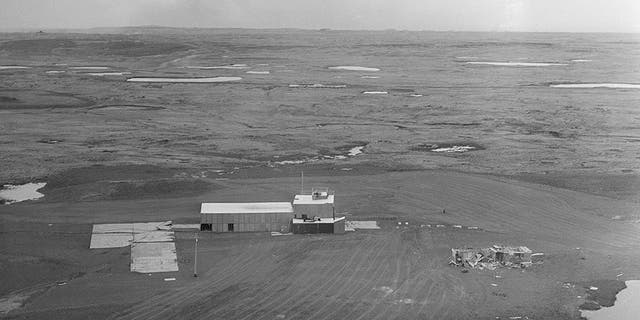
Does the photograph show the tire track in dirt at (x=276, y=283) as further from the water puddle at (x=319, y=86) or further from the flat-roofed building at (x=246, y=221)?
the water puddle at (x=319, y=86)

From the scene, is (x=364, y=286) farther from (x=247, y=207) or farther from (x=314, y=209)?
(x=247, y=207)

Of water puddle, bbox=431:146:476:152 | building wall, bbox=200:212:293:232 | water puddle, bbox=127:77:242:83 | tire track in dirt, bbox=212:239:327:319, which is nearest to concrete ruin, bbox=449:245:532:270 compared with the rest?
tire track in dirt, bbox=212:239:327:319

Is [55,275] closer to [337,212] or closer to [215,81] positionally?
[337,212]

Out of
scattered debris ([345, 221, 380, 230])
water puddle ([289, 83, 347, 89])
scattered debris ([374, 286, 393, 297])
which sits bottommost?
scattered debris ([345, 221, 380, 230])

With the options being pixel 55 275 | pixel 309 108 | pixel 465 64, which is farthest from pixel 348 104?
pixel 465 64

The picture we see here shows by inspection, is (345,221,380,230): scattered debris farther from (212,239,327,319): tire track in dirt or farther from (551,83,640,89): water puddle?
(551,83,640,89): water puddle

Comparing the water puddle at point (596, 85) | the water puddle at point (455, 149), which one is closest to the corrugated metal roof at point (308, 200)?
the water puddle at point (455, 149)

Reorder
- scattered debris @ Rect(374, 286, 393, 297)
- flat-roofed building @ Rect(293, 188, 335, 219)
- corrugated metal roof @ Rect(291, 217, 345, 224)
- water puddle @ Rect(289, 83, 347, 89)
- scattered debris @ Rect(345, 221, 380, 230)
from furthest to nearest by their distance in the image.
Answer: water puddle @ Rect(289, 83, 347, 89) → scattered debris @ Rect(345, 221, 380, 230) → flat-roofed building @ Rect(293, 188, 335, 219) → corrugated metal roof @ Rect(291, 217, 345, 224) → scattered debris @ Rect(374, 286, 393, 297)
